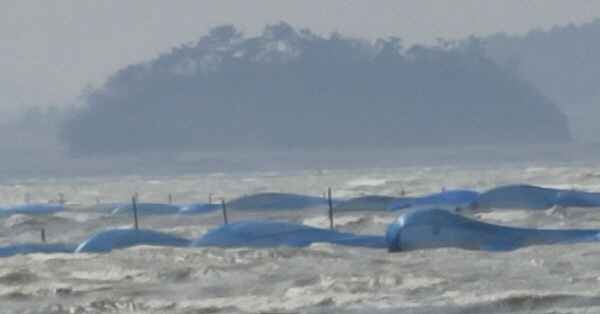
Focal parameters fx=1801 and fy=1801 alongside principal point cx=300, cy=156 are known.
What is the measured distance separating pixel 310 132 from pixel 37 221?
9524 centimetres

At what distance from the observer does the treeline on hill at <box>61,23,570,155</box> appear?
12688cm

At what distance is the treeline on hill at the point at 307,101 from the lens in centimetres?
12688

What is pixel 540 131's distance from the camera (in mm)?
125000

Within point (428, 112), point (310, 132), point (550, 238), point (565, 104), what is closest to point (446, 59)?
point (428, 112)

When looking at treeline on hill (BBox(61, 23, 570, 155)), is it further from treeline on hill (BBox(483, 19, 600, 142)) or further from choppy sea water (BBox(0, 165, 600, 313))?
choppy sea water (BBox(0, 165, 600, 313))

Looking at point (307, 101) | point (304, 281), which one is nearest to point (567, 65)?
point (307, 101)

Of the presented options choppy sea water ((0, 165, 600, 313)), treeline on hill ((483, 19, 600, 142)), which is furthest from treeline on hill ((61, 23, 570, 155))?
choppy sea water ((0, 165, 600, 313))

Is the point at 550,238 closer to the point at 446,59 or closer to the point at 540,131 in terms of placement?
the point at 540,131

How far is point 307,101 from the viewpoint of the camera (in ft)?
447

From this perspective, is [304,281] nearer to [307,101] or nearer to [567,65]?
[307,101]

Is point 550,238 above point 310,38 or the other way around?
the other way around

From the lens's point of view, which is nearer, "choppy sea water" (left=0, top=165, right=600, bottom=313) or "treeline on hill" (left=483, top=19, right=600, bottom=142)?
"choppy sea water" (left=0, top=165, right=600, bottom=313)

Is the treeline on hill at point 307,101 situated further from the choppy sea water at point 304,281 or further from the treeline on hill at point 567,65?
the choppy sea water at point 304,281

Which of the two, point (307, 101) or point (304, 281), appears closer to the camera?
point (304, 281)
